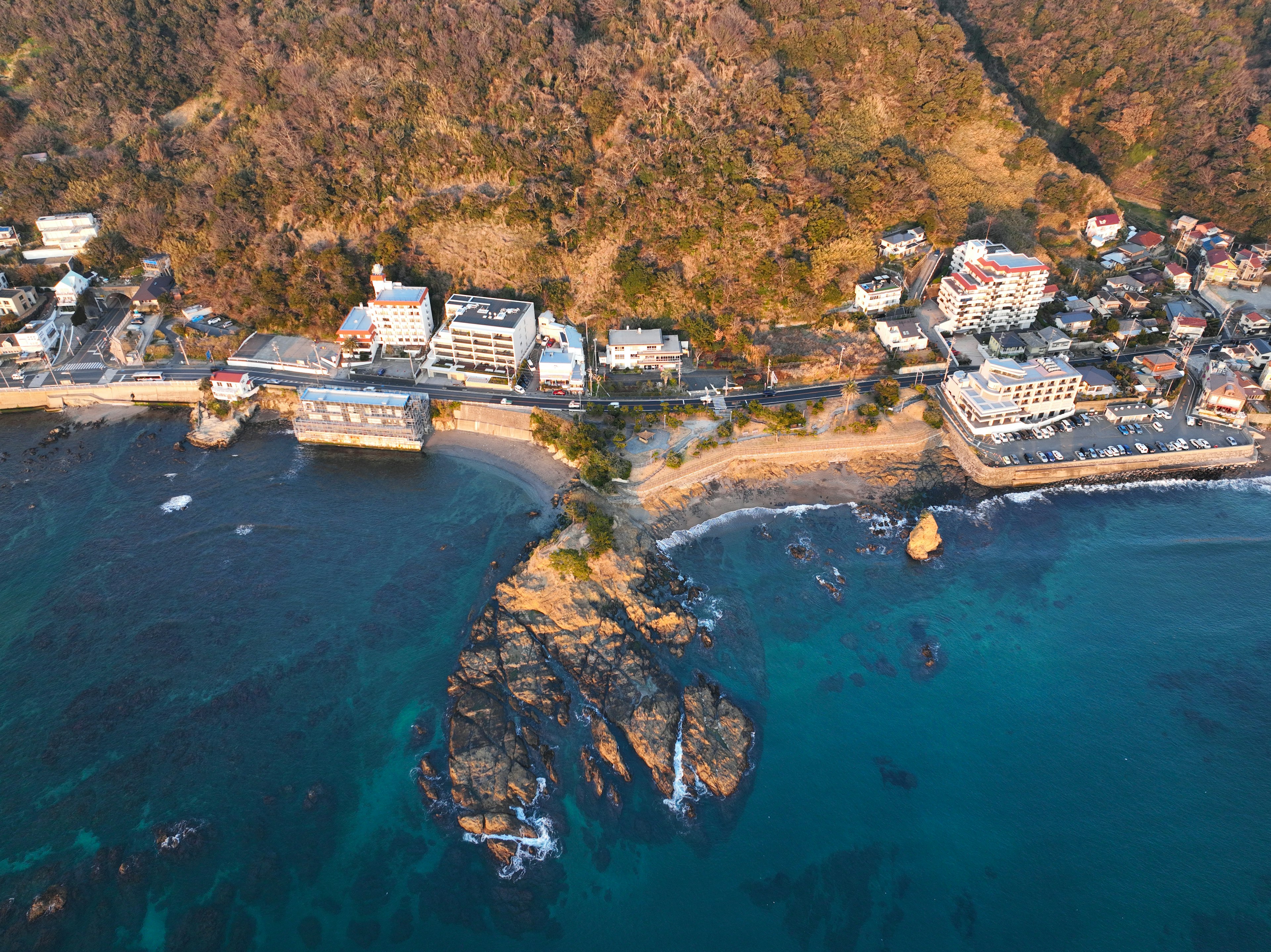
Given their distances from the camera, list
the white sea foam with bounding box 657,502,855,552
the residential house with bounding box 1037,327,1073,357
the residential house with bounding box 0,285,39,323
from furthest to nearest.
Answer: the residential house with bounding box 0,285,39,323 < the residential house with bounding box 1037,327,1073,357 < the white sea foam with bounding box 657,502,855,552

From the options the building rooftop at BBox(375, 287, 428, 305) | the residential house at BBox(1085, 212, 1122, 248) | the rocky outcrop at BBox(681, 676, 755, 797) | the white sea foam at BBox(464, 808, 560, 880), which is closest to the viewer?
the white sea foam at BBox(464, 808, 560, 880)

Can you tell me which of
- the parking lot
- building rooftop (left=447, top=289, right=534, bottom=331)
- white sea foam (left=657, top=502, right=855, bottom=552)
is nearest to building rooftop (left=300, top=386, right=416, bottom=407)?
building rooftop (left=447, top=289, right=534, bottom=331)

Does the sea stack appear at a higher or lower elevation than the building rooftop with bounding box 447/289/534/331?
lower

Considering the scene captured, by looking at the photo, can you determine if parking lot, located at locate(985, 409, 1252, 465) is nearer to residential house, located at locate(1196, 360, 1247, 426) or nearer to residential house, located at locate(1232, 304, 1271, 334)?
residential house, located at locate(1196, 360, 1247, 426)

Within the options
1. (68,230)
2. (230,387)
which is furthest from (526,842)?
(68,230)

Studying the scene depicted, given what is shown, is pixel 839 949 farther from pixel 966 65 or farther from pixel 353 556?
pixel 966 65

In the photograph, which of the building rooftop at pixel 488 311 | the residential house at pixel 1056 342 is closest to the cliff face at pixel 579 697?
the building rooftop at pixel 488 311
